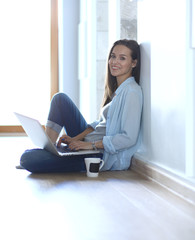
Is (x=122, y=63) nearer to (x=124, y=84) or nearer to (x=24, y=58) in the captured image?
(x=124, y=84)

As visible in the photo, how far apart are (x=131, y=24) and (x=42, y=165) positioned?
5.09ft

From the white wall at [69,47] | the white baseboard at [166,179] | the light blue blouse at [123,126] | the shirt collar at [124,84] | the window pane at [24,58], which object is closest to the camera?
the white baseboard at [166,179]

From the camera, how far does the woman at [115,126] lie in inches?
88.3

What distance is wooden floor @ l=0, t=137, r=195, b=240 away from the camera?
1.22m

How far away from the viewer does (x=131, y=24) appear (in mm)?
3285

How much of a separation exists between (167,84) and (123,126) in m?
0.45

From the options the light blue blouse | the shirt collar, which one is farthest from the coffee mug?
the shirt collar

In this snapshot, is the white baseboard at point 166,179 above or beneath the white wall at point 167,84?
beneath

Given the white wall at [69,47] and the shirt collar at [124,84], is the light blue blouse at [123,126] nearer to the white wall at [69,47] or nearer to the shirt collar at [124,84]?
the shirt collar at [124,84]

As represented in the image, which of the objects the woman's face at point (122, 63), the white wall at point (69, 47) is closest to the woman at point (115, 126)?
the woman's face at point (122, 63)

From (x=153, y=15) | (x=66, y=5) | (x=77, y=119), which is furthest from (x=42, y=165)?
(x=66, y=5)

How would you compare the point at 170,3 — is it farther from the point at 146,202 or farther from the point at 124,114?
the point at 146,202

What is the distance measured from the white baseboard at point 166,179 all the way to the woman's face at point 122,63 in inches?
19.8

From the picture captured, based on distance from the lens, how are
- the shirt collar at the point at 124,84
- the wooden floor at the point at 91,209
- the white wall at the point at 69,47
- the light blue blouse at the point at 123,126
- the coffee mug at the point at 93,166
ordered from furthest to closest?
the white wall at the point at 69,47 → the shirt collar at the point at 124,84 → the light blue blouse at the point at 123,126 → the coffee mug at the point at 93,166 → the wooden floor at the point at 91,209
